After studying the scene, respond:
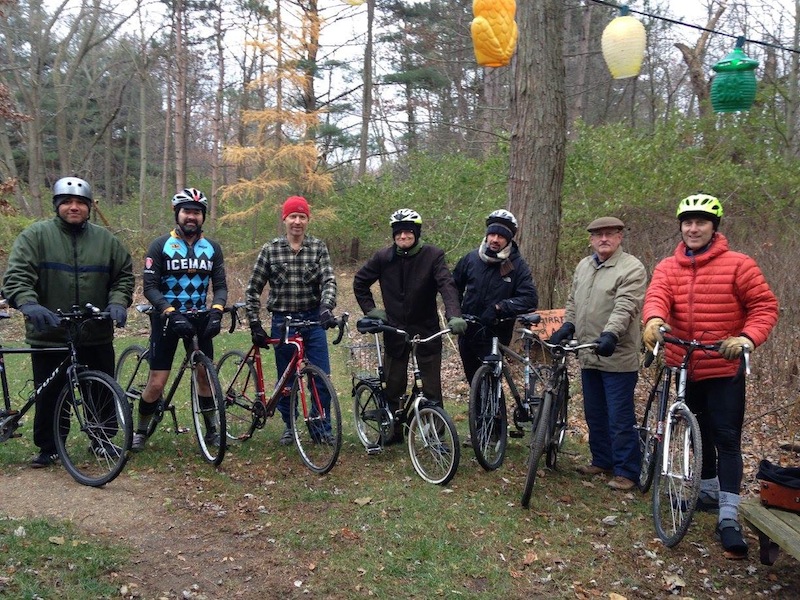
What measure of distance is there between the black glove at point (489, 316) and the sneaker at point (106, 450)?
9.47 ft

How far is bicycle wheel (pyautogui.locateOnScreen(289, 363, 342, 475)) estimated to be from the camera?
519cm

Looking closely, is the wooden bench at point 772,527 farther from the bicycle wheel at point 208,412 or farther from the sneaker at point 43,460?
the sneaker at point 43,460

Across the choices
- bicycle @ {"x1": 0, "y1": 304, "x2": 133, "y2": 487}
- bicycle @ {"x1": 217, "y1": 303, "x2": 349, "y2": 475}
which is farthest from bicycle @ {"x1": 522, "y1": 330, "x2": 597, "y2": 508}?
bicycle @ {"x1": 0, "y1": 304, "x2": 133, "y2": 487}

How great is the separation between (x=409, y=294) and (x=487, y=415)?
44.3 inches

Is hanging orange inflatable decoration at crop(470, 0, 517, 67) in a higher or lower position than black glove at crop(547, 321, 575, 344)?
higher

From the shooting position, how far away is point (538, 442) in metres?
4.66

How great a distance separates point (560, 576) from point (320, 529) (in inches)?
58.4

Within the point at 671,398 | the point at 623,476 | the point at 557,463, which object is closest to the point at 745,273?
the point at 671,398

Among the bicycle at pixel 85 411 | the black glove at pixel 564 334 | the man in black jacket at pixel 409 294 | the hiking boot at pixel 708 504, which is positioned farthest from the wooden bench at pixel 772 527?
the bicycle at pixel 85 411

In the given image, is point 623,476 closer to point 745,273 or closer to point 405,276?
point 745,273

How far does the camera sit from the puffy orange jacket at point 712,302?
4105 mm

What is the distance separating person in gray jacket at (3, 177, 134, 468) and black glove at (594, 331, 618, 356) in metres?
3.28

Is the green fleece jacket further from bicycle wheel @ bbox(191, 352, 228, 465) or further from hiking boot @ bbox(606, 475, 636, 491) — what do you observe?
hiking boot @ bbox(606, 475, 636, 491)

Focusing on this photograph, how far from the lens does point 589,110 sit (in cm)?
2325
